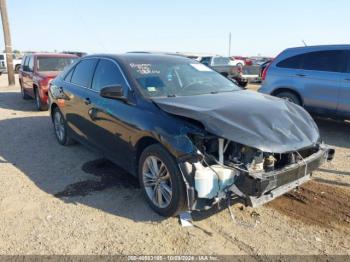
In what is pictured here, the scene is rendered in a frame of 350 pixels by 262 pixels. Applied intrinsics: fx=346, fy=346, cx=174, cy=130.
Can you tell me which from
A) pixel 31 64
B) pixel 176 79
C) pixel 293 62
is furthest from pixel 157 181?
pixel 31 64

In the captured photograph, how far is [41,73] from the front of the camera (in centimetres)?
1052

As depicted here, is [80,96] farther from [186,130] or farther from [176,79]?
[186,130]

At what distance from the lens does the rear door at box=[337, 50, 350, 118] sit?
728cm

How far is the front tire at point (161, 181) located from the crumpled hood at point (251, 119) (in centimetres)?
50

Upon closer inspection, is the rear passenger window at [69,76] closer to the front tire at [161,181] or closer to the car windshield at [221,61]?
the front tire at [161,181]

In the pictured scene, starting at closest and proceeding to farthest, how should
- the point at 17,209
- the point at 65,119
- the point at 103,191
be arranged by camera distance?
the point at 17,209
the point at 103,191
the point at 65,119

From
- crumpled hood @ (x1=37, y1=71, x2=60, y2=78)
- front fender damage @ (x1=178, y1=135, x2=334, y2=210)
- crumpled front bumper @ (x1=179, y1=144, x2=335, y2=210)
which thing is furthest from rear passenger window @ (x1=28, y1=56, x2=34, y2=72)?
crumpled front bumper @ (x1=179, y1=144, x2=335, y2=210)

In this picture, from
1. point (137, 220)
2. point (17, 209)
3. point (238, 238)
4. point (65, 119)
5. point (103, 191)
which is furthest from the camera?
point (65, 119)

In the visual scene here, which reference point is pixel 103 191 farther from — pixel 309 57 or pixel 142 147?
pixel 309 57

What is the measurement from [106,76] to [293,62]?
5.20 metres

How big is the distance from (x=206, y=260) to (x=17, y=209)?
2.38m

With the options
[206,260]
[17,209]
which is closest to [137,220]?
[206,260]

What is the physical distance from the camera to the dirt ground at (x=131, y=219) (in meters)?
3.34

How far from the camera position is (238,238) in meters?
3.46
